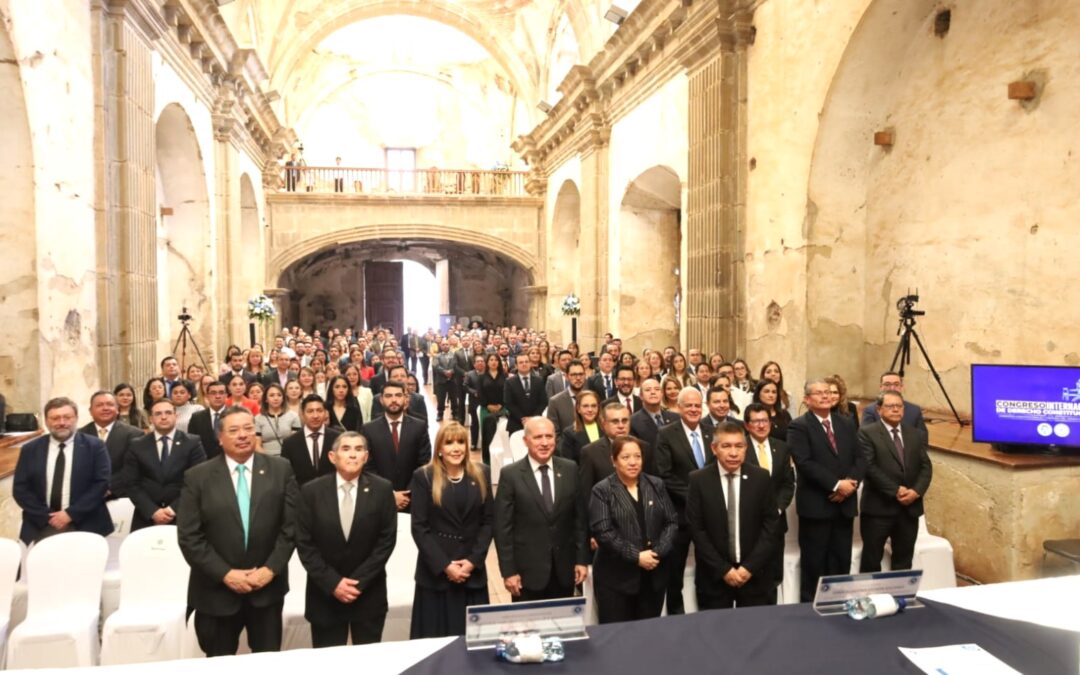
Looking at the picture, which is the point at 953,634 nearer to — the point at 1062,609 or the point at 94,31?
the point at 1062,609

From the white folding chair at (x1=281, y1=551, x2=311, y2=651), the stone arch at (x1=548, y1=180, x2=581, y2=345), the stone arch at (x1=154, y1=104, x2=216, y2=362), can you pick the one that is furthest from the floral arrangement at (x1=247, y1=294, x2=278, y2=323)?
the white folding chair at (x1=281, y1=551, x2=311, y2=651)

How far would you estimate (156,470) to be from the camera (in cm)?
492

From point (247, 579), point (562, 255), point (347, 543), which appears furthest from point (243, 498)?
point (562, 255)

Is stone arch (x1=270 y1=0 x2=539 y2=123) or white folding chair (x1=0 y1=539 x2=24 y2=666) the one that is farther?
Result: stone arch (x1=270 y1=0 x2=539 y2=123)

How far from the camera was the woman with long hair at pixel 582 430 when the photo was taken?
5574 mm

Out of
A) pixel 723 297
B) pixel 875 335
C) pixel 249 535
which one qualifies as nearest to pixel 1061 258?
pixel 875 335

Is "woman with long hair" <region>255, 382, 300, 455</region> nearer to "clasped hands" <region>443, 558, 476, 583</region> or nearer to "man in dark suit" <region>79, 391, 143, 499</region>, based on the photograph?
"man in dark suit" <region>79, 391, 143, 499</region>

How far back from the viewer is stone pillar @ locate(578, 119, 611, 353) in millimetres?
15070

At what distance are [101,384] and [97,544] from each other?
4.79 m

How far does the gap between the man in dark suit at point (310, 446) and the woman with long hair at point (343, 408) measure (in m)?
0.95

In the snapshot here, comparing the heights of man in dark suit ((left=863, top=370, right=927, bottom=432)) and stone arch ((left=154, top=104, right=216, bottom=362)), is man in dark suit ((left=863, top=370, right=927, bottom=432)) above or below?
below

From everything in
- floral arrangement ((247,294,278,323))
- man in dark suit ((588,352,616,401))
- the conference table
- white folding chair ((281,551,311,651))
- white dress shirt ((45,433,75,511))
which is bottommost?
white folding chair ((281,551,311,651))

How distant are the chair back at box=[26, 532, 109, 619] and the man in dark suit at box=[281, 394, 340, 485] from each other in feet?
4.99

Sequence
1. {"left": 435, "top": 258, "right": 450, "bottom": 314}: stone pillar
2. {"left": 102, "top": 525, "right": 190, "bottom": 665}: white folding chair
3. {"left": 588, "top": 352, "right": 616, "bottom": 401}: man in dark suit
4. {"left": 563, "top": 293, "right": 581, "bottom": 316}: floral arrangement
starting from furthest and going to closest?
{"left": 435, "top": 258, "right": 450, "bottom": 314}: stone pillar < {"left": 563, "top": 293, "right": 581, "bottom": 316}: floral arrangement < {"left": 588, "top": 352, "right": 616, "bottom": 401}: man in dark suit < {"left": 102, "top": 525, "right": 190, "bottom": 665}: white folding chair
